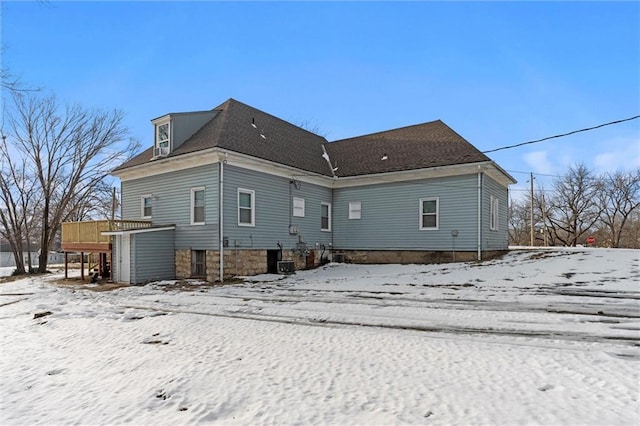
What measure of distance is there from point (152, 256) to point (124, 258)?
977 millimetres

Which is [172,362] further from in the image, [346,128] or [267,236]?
[346,128]

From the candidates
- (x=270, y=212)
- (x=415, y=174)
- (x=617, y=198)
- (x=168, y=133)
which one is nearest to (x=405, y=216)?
(x=415, y=174)

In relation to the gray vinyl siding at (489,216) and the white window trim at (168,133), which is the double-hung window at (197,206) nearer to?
the white window trim at (168,133)

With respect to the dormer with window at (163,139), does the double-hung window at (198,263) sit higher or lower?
lower

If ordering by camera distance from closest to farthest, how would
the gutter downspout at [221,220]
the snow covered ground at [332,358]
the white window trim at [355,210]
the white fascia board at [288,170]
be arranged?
1. the snow covered ground at [332,358]
2. the gutter downspout at [221,220]
3. the white fascia board at [288,170]
4. the white window trim at [355,210]

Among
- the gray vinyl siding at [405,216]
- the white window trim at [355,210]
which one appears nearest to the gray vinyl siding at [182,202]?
the gray vinyl siding at [405,216]

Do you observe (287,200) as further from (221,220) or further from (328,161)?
(328,161)

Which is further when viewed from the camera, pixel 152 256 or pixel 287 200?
pixel 287 200

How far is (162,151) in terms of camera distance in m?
16.0

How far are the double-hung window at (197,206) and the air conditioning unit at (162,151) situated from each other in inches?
91.3

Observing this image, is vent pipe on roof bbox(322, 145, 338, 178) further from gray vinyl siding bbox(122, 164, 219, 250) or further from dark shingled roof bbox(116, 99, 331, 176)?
gray vinyl siding bbox(122, 164, 219, 250)

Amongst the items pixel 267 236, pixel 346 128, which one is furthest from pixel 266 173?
pixel 346 128

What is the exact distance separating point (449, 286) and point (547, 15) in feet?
29.8

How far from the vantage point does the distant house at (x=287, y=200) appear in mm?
14453
